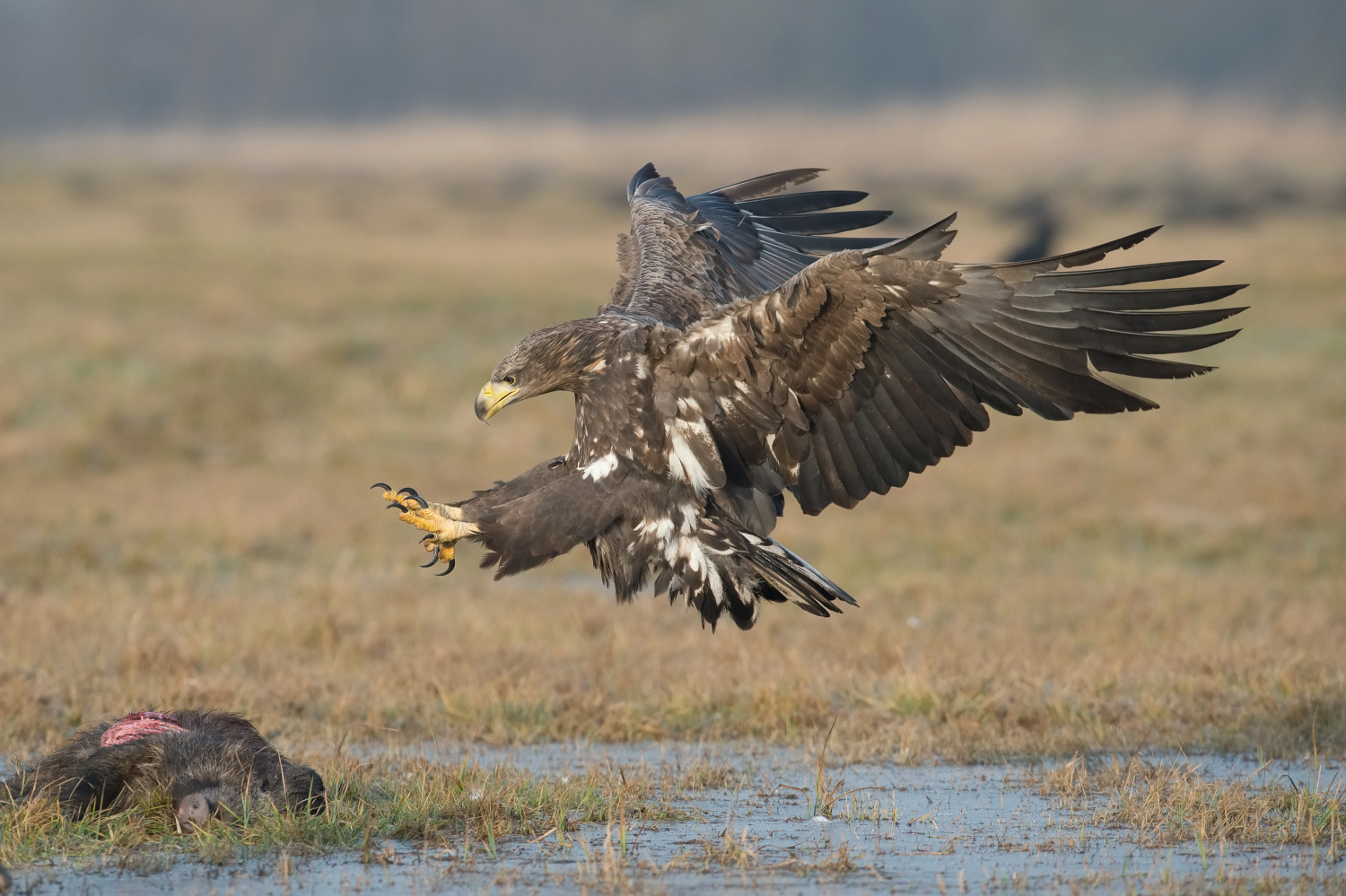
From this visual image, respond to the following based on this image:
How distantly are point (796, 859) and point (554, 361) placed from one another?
224 cm

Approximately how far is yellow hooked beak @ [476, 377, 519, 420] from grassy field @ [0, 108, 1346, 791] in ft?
4.54

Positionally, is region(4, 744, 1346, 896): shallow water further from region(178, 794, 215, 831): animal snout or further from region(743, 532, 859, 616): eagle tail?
region(743, 532, 859, 616): eagle tail

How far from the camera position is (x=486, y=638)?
880 centimetres

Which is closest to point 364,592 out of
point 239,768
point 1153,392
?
point 239,768

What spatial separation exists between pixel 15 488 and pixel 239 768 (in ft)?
32.5

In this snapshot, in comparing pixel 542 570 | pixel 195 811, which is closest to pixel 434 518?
pixel 195 811

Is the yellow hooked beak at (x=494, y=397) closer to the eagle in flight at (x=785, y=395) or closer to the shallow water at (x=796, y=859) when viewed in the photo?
the eagle in flight at (x=785, y=395)

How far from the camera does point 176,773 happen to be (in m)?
5.03

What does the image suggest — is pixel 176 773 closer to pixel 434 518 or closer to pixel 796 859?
pixel 434 518

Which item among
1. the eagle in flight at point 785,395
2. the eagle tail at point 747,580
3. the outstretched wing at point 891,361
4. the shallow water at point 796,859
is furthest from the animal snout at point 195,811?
the outstretched wing at point 891,361

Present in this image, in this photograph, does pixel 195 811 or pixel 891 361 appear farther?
pixel 891 361

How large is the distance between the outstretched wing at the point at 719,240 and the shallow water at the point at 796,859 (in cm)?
225

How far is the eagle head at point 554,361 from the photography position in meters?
5.93

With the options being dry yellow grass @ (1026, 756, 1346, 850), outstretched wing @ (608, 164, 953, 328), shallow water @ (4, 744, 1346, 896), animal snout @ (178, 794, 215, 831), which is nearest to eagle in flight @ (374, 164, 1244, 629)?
outstretched wing @ (608, 164, 953, 328)
